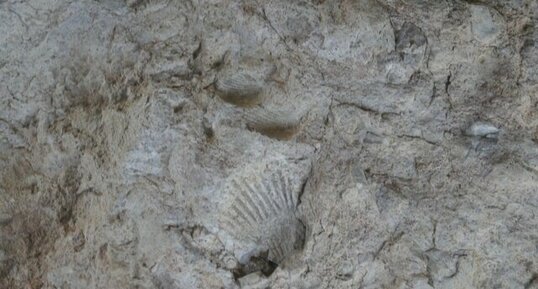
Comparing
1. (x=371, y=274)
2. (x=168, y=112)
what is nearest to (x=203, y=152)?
(x=168, y=112)

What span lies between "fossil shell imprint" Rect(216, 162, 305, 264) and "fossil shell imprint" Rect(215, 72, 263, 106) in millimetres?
129

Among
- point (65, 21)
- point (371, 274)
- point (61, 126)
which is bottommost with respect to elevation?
point (371, 274)

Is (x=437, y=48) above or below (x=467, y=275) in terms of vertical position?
above

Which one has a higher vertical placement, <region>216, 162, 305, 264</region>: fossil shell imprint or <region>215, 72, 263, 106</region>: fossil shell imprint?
<region>215, 72, 263, 106</region>: fossil shell imprint

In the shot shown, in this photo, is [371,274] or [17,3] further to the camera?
[17,3]

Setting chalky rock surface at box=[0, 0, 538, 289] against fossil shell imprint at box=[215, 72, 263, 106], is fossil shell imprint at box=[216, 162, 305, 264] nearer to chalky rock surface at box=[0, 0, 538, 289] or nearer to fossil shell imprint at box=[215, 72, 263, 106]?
chalky rock surface at box=[0, 0, 538, 289]

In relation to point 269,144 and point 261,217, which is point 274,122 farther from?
point 261,217

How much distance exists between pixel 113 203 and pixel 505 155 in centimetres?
64

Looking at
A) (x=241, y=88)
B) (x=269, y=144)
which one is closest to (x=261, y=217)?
(x=269, y=144)

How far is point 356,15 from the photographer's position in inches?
41.3

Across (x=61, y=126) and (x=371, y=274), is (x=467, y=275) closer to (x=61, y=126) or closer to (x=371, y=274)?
(x=371, y=274)

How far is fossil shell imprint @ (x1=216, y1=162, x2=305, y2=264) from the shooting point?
981mm

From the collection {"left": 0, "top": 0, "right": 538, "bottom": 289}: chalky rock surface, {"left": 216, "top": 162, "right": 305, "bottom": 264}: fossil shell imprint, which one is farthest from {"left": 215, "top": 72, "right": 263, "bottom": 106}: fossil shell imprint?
{"left": 216, "top": 162, "right": 305, "bottom": 264}: fossil shell imprint

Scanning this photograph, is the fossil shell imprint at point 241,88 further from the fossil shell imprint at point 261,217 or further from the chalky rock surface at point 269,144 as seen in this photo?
the fossil shell imprint at point 261,217
